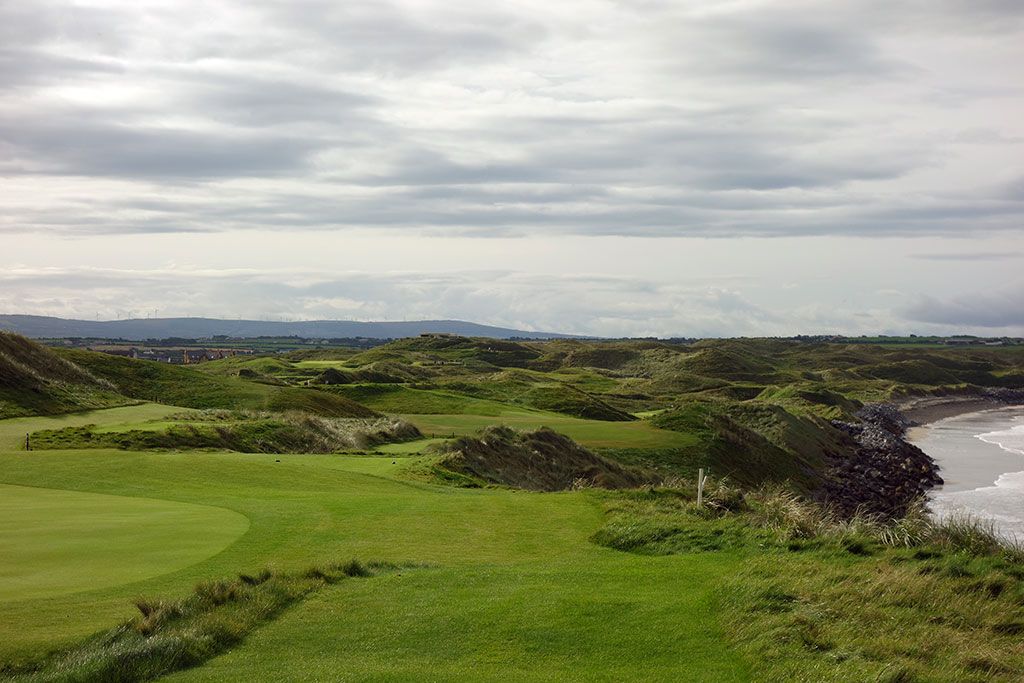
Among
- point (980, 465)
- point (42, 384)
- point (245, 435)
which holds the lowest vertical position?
point (980, 465)

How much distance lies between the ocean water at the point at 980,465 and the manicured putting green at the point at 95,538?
1534 cm

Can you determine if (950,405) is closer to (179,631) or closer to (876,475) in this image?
(876,475)

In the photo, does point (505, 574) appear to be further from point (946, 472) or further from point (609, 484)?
point (946, 472)

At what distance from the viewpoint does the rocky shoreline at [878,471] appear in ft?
172

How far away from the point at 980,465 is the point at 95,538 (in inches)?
2828

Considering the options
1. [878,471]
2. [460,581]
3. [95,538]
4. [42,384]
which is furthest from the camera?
[878,471]

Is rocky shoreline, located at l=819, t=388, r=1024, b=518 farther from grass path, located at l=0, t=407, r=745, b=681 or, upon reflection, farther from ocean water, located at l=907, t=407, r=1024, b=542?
grass path, located at l=0, t=407, r=745, b=681

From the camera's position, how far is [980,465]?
74.3 metres

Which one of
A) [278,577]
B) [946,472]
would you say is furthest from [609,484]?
[946,472]

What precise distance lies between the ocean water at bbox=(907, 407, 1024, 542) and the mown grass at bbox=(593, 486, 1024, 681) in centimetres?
408

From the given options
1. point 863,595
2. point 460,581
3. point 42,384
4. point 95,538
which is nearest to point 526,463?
point 95,538

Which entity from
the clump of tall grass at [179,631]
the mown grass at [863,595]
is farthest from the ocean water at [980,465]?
the clump of tall grass at [179,631]

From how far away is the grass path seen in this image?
11352 mm

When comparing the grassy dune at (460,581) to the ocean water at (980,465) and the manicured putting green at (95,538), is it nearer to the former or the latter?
the manicured putting green at (95,538)
